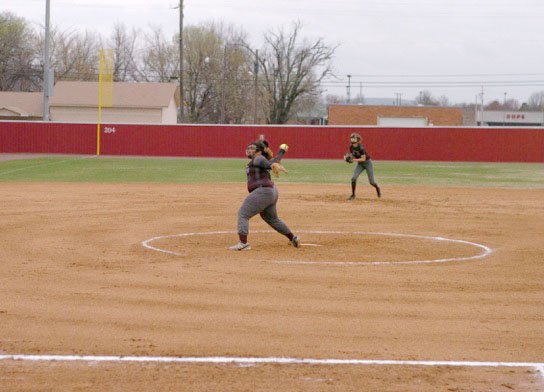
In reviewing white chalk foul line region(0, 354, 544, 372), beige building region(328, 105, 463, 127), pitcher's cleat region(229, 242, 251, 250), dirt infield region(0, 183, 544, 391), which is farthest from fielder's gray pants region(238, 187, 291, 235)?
beige building region(328, 105, 463, 127)

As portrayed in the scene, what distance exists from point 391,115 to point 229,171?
53.1 metres

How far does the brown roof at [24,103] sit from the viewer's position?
241 ft

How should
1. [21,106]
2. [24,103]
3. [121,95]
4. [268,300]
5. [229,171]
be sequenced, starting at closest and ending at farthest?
[268,300] < [229,171] < [121,95] < [21,106] < [24,103]

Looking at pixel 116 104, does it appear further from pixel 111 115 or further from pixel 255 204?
pixel 255 204

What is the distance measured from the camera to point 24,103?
75.2 m

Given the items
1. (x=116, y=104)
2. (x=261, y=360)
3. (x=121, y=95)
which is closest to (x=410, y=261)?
(x=261, y=360)

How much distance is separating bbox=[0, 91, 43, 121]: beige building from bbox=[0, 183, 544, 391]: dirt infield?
178 ft

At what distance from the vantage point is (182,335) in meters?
8.95

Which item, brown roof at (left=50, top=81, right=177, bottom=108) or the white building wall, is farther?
the white building wall

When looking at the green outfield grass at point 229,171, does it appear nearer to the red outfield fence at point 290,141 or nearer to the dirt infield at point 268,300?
the red outfield fence at point 290,141

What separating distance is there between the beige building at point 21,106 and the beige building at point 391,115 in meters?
29.0

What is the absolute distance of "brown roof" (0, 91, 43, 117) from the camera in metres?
73.3

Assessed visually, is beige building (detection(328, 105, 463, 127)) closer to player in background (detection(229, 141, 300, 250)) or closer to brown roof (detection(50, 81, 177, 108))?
brown roof (detection(50, 81, 177, 108))

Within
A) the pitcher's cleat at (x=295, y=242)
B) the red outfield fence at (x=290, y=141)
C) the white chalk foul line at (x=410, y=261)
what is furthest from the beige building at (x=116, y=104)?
the pitcher's cleat at (x=295, y=242)
